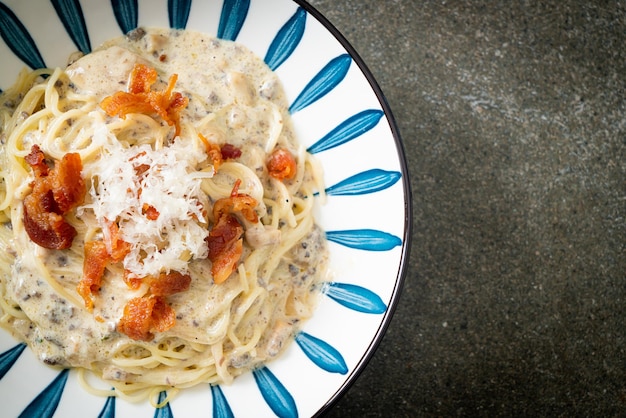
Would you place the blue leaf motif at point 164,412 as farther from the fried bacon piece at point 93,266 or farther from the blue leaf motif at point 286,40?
the blue leaf motif at point 286,40

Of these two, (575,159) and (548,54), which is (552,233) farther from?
(548,54)

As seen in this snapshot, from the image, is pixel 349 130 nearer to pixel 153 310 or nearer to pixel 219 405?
pixel 153 310

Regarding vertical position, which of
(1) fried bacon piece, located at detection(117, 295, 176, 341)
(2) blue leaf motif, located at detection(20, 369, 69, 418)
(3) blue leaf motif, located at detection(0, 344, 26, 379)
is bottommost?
(2) blue leaf motif, located at detection(20, 369, 69, 418)

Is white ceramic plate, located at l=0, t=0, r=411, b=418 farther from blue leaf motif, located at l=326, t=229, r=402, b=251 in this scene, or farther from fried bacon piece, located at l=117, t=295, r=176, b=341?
fried bacon piece, located at l=117, t=295, r=176, b=341

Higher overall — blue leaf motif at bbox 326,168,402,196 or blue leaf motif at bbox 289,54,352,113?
blue leaf motif at bbox 289,54,352,113

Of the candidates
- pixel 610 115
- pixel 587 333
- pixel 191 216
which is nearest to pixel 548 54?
pixel 610 115

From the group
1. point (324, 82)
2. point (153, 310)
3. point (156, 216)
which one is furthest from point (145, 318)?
point (324, 82)

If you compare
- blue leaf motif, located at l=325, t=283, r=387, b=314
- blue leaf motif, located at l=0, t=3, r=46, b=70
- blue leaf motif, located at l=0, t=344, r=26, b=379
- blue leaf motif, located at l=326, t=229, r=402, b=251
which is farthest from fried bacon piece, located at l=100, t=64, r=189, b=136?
blue leaf motif, located at l=0, t=344, r=26, b=379
